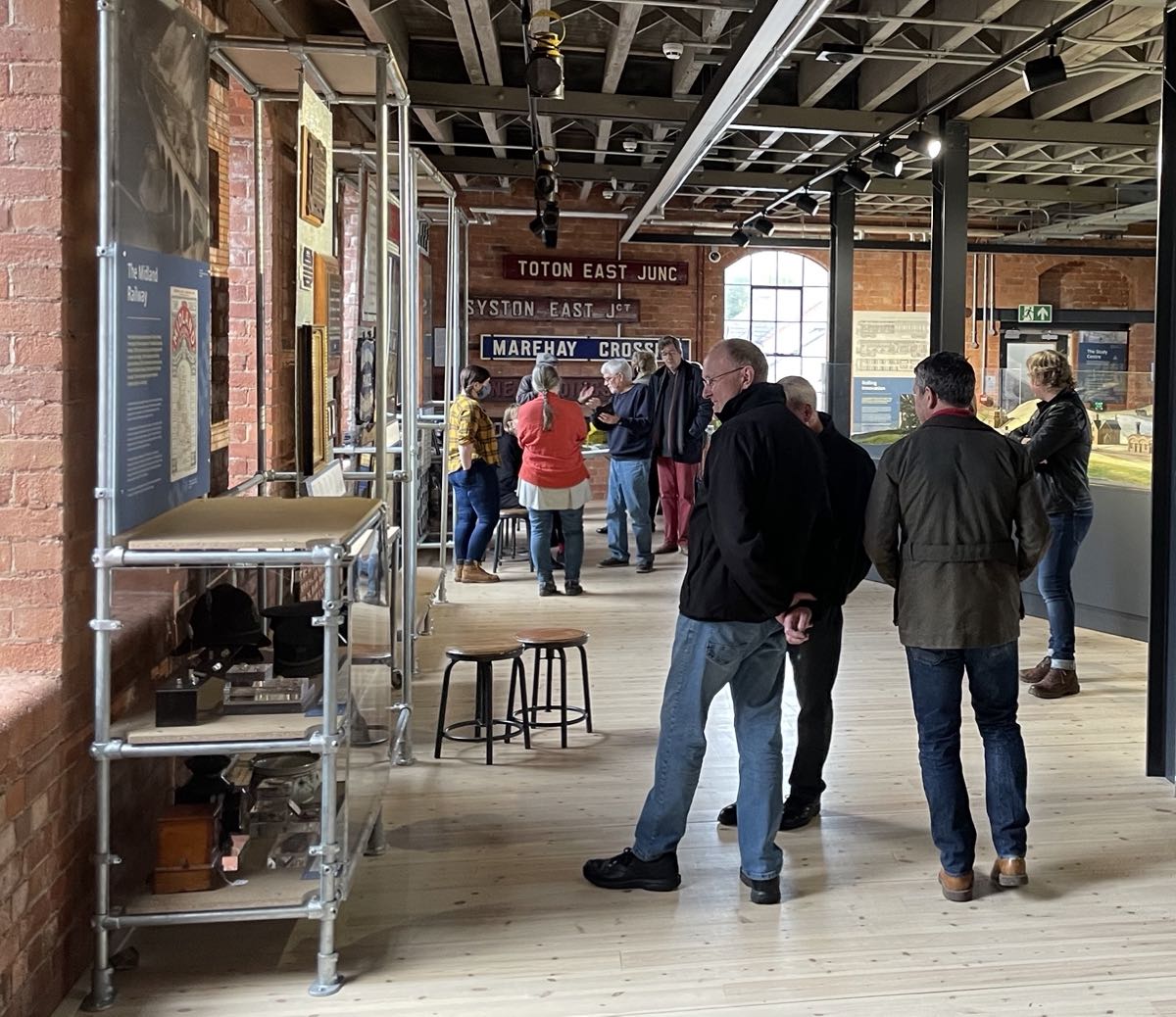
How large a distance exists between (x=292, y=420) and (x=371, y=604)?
1.22 m

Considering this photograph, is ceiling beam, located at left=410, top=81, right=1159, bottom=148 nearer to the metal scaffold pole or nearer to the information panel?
the metal scaffold pole

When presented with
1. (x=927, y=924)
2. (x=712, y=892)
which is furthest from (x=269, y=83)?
(x=927, y=924)

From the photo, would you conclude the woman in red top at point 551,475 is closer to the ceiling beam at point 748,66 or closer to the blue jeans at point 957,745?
the ceiling beam at point 748,66

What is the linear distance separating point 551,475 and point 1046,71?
3.83m

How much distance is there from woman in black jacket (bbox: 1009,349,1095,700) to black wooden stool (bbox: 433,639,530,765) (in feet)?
8.49

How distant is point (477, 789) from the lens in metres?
4.36

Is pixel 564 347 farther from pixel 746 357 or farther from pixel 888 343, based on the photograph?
pixel 746 357

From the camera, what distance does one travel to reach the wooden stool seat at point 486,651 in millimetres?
4625

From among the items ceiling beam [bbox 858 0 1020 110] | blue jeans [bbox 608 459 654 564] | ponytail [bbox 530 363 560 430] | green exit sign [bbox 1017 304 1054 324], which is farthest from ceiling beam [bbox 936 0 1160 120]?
green exit sign [bbox 1017 304 1054 324]

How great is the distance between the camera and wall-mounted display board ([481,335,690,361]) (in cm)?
1316

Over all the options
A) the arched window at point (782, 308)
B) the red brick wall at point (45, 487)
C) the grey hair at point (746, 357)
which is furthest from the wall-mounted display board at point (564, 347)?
the red brick wall at point (45, 487)

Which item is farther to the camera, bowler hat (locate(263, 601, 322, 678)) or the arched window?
the arched window

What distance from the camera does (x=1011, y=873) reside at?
139 inches

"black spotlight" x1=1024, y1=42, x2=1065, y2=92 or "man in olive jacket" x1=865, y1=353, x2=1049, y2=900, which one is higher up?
"black spotlight" x1=1024, y1=42, x2=1065, y2=92
